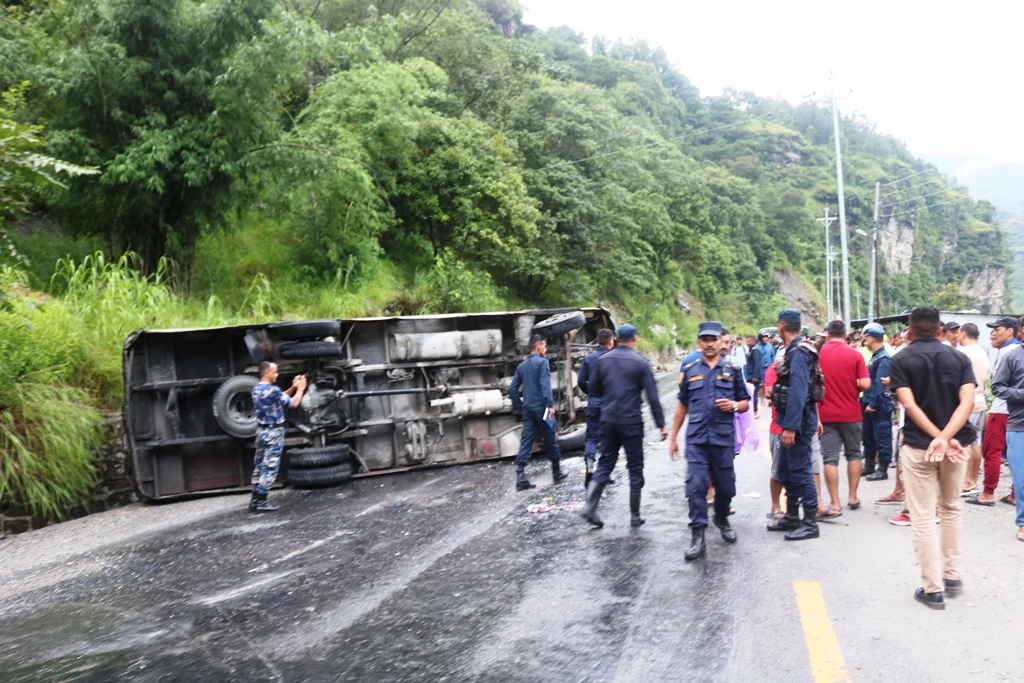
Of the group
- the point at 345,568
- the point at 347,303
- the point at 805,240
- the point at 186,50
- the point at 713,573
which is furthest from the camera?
the point at 805,240

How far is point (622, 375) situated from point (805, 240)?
3225 inches

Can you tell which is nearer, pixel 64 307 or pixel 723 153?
pixel 64 307

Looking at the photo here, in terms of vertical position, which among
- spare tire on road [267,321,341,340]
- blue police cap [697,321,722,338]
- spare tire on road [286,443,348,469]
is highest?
spare tire on road [267,321,341,340]

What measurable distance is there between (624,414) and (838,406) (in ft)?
6.88

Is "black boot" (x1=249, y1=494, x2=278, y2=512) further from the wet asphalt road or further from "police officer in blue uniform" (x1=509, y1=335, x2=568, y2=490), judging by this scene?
"police officer in blue uniform" (x1=509, y1=335, x2=568, y2=490)

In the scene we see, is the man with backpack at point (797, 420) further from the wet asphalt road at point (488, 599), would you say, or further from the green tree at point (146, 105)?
the green tree at point (146, 105)

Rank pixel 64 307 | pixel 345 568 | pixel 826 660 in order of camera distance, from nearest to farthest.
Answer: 1. pixel 826 660
2. pixel 345 568
3. pixel 64 307

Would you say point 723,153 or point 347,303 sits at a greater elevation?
point 723,153

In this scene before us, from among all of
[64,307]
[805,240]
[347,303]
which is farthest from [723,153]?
[64,307]

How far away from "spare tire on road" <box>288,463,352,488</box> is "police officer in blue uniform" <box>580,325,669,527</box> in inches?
170

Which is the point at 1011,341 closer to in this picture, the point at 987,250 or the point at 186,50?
the point at 186,50

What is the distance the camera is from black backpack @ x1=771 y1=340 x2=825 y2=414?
268 inches

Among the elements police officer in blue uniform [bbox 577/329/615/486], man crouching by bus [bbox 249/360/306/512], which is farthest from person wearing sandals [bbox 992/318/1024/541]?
man crouching by bus [bbox 249/360/306/512]

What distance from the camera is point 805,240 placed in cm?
8238
